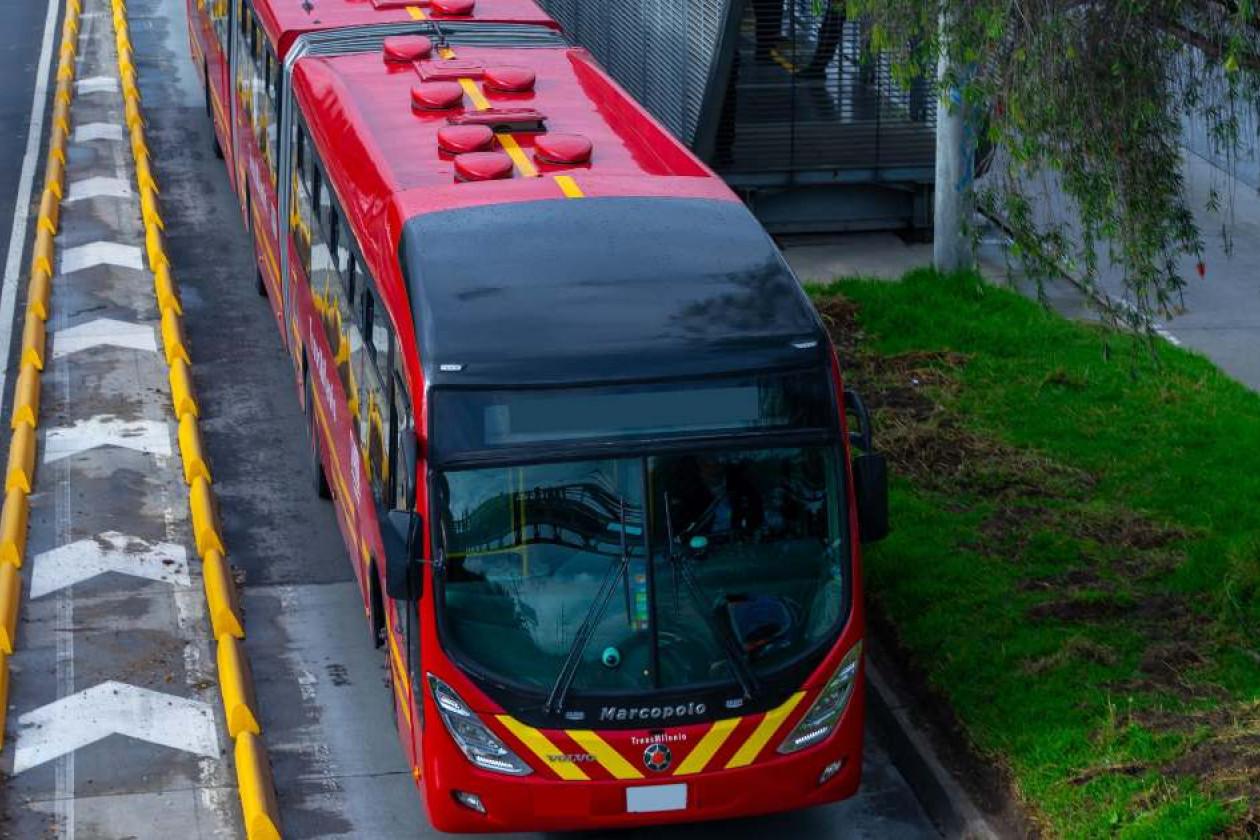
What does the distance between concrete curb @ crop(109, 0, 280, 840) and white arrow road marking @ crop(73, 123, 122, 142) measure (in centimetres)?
260

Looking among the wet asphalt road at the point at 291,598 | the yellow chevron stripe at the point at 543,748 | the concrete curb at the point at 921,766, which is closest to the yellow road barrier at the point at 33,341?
the wet asphalt road at the point at 291,598

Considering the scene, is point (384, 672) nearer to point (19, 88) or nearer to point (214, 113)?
point (214, 113)

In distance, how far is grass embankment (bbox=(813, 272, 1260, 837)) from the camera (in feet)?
32.5

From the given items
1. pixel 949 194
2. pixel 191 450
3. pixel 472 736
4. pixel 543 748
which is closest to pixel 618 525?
pixel 543 748

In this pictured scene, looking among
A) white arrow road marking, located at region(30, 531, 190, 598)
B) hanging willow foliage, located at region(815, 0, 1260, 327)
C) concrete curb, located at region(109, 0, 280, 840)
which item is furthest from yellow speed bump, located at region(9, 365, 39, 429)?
hanging willow foliage, located at region(815, 0, 1260, 327)

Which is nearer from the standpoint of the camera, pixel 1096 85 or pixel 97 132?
pixel 1096 85

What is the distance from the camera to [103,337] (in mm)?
17641

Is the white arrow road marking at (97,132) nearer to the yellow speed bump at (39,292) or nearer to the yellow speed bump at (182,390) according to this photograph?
the yellow speed bump at (39,292)

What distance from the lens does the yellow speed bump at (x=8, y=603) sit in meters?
12.0

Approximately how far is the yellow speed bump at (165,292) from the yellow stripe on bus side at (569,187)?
8.11 meters

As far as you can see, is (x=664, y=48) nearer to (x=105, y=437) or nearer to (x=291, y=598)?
(x=105, y=437)

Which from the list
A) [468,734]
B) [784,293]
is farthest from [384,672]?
[784,293]

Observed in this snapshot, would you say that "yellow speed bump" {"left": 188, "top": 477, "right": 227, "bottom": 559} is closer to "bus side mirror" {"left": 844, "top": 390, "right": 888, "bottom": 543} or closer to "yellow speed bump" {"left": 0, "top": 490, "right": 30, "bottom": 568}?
"yellow speed bump" {"left": 0, "top": 490, "right": 30, "bottom": 568}

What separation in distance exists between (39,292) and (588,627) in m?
10.7
